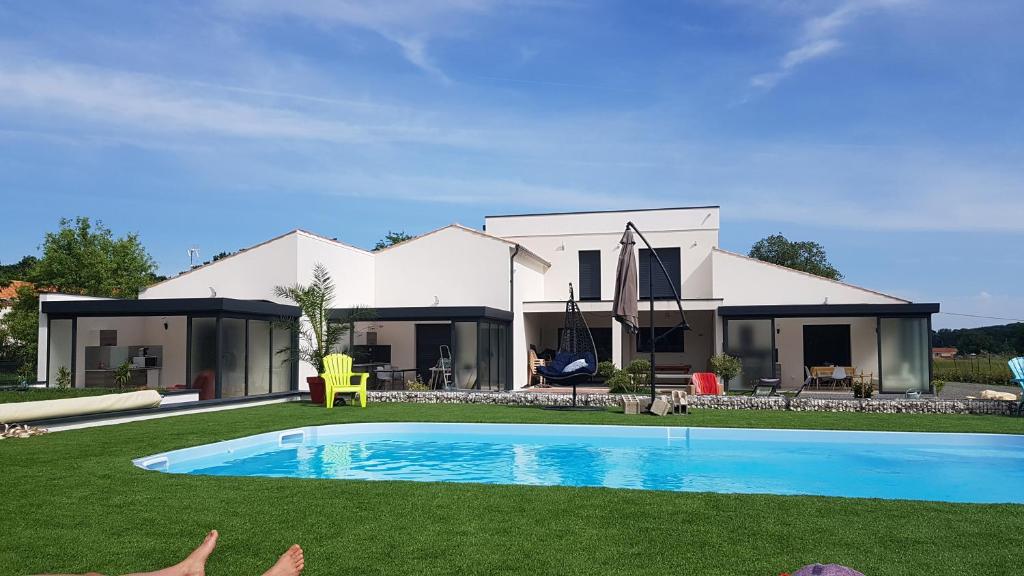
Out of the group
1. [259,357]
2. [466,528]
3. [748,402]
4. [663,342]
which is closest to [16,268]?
[259,357]

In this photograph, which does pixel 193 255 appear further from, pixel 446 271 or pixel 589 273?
pixel 589 273

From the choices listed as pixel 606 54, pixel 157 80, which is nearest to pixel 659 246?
pixel 606 54

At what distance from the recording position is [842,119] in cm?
1922

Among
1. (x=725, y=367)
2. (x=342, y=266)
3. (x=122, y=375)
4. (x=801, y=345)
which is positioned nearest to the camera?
(x=122, y=375)

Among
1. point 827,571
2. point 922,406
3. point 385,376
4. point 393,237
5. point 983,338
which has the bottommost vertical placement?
point 922,406

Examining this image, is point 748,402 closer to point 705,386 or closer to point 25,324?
point 705,386

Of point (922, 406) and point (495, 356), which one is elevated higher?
point (495, 356)

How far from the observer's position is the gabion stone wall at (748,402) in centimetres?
1500

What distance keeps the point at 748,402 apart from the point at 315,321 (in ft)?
33.1

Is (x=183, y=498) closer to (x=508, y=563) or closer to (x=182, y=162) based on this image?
(x=508, y=563)

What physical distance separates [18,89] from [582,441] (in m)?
13.5

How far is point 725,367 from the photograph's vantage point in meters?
19.6

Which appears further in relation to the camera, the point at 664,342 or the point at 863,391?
the point at 664,342

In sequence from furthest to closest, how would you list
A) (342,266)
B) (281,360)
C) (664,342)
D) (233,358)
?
(664,342), (342,266), (281,360), (233,358)
